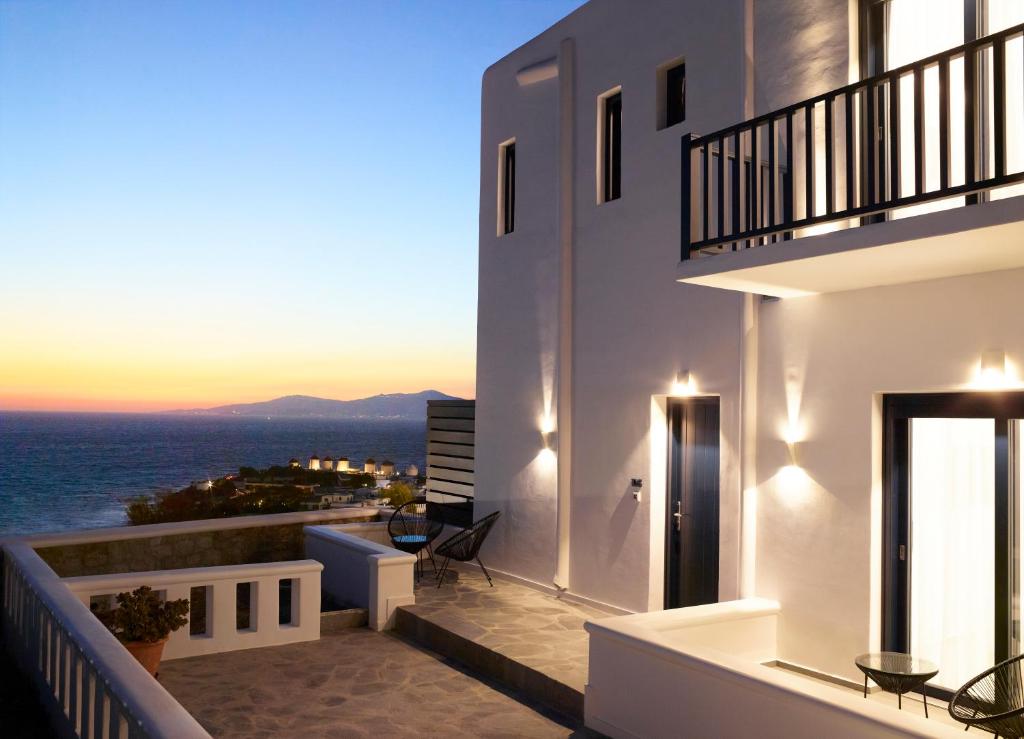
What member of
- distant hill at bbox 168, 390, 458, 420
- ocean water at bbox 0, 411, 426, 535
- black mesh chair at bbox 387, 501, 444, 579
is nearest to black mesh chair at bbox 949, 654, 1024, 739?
black mesh chair at bbox 387, 501, 444, 579

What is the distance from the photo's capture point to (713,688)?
4.64 m

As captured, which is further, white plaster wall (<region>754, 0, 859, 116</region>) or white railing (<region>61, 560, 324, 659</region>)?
white railing (<region>61, 560, 324, 659</region>)

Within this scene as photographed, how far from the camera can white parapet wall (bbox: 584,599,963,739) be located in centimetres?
397

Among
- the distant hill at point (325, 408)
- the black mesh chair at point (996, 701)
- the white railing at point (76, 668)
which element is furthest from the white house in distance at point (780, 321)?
the distant hill at point (325, 408)

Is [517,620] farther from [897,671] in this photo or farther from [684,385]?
[897,671]

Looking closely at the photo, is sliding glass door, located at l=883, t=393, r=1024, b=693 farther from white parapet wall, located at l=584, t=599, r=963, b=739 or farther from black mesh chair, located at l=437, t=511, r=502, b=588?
black mesh chair, located at l=437, t=511, r=502, b=588

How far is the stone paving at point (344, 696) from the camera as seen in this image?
5594mm

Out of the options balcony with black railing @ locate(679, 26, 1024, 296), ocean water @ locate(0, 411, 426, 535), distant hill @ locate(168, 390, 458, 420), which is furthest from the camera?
distant hill @ locate(168, 390, 458, 420)

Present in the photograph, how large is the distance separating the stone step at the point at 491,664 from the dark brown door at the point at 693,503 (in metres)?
1.84

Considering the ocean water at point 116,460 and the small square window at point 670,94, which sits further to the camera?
the ocean water at point 116,460

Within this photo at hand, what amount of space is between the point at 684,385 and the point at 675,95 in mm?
2845

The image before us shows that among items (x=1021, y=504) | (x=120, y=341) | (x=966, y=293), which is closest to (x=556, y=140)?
(x=966, y=293)

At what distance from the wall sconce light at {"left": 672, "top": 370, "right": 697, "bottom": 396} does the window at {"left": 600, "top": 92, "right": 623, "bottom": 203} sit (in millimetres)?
2216

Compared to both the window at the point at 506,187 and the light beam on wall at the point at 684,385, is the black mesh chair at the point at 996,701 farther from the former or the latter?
the window at the point at 506,187
